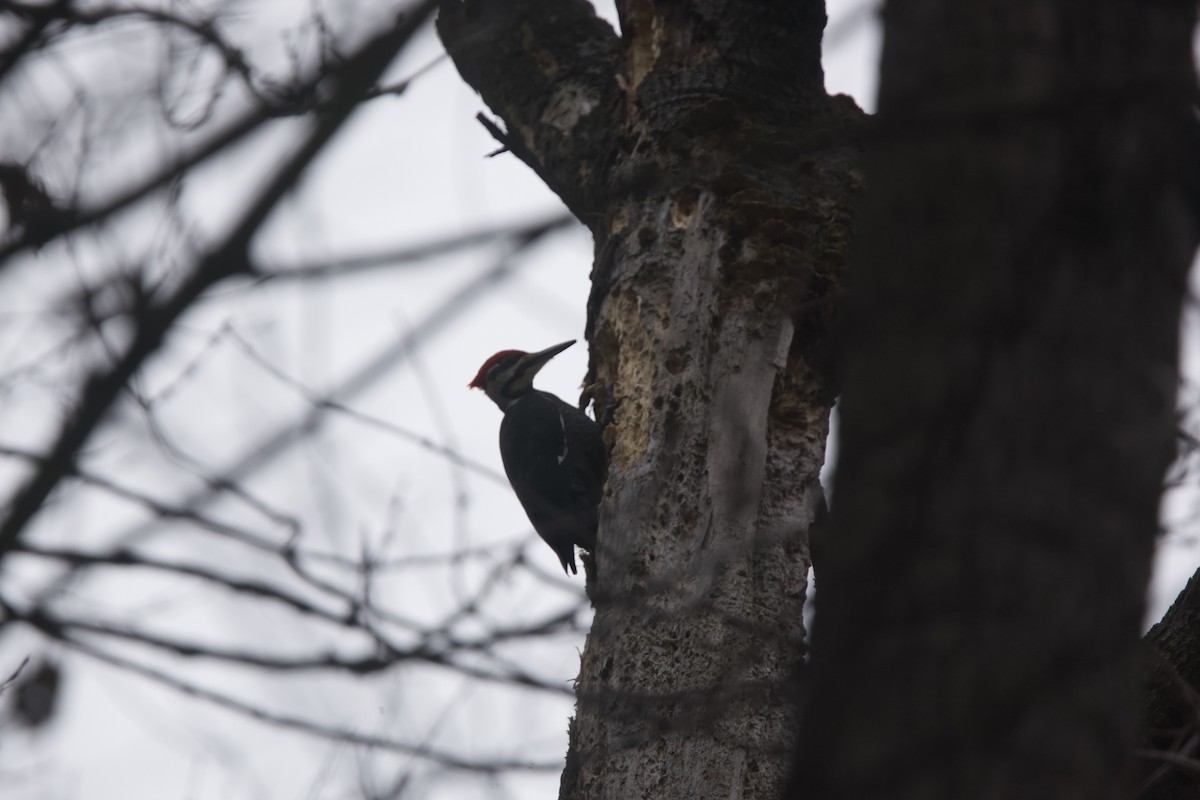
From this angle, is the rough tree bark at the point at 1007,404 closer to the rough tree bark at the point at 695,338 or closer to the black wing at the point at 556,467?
the rough tree bark at the point at 695,338

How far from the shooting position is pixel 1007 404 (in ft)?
4.45

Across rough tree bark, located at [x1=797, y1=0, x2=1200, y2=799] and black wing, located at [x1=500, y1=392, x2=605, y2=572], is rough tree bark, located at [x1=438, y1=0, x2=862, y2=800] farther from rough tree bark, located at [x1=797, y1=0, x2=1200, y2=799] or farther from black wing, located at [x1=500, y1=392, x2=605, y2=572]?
rough tree bark, located at [x1=797, y1=0, x2=1200, y2=799]

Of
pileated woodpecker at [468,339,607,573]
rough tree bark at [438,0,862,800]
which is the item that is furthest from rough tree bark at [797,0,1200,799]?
pileated woodpecker at [468,339,607,573]

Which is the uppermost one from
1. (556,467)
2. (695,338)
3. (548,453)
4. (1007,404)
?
(548,453)

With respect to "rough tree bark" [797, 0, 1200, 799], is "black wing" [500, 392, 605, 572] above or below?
above

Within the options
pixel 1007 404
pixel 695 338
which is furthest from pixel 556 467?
pixel 1007 404

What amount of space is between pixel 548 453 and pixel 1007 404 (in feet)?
13.4

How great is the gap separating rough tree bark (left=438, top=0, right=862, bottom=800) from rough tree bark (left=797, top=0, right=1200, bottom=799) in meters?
1.23

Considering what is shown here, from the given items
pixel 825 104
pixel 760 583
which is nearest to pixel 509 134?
pixel 825 104

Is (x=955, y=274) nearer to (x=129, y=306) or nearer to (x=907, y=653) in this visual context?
(x=907, y=653)

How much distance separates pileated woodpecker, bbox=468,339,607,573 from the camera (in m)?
4.46

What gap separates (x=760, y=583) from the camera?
10.1 ft

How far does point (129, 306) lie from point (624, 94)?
226 cm

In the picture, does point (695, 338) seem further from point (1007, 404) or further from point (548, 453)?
point (548, 453)
